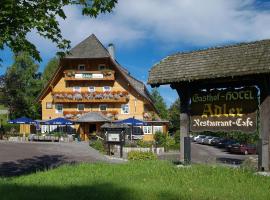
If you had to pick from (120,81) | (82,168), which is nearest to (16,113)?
(120,81)

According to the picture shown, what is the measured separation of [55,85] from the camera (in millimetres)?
62562

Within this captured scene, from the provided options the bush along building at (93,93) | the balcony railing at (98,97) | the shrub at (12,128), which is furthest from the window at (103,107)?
→ the shrub at (12,128)

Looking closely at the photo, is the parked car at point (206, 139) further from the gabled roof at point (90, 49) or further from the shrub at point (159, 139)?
the shrub at point (159, 139)

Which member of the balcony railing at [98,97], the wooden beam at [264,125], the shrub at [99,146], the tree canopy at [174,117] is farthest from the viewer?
the tree canopy at [174,117]

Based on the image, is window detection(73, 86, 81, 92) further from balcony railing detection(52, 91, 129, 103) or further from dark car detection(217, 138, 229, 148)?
dark car detection(217, 138, 229, 148)

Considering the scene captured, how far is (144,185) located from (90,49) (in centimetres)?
5180

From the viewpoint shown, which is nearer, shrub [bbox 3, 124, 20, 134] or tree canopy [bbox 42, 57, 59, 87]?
shrub [bbox 3, 124, 20, 134]

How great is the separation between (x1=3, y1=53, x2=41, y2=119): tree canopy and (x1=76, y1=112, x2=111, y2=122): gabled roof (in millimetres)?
9360

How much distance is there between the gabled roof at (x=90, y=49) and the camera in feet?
198

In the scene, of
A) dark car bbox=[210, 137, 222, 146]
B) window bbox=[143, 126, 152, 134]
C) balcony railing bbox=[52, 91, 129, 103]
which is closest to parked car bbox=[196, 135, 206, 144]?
dark car bbox=[210, 137, 222, 146]

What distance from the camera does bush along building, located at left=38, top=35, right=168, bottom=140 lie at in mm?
59969

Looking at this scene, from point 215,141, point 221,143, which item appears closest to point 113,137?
point 221,143

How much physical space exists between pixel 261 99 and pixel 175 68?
2968mm

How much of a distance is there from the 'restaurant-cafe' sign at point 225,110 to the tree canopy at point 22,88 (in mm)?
50409
